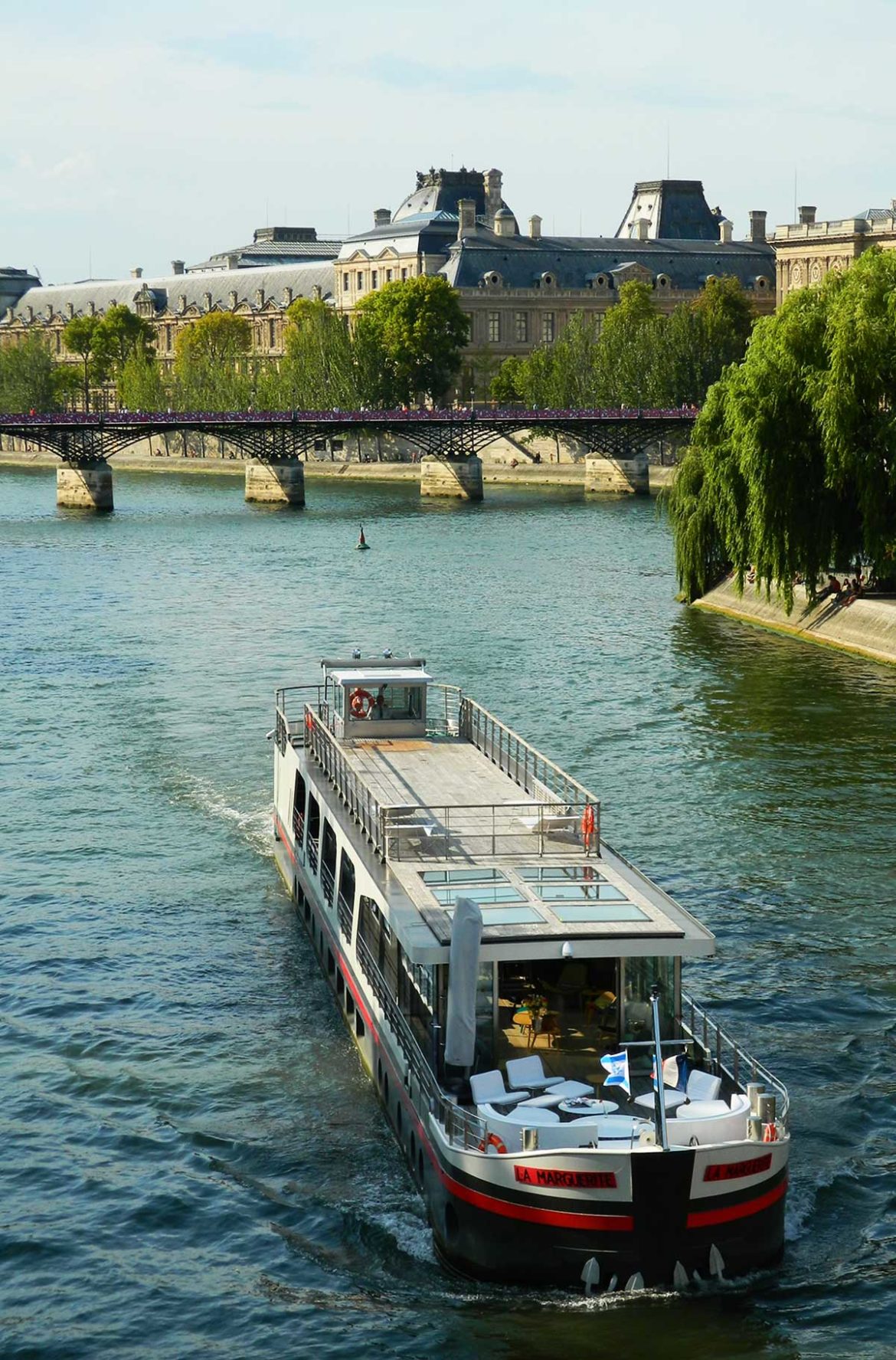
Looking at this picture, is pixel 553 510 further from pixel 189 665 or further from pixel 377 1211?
pixel 377 1211

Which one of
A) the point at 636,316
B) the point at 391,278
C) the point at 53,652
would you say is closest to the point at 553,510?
the point at 636,316

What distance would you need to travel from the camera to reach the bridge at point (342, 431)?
115250 millimetres

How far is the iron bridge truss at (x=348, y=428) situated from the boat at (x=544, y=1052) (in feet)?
305

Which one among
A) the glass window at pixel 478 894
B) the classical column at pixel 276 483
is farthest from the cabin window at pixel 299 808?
the classical column at pixel 276 483

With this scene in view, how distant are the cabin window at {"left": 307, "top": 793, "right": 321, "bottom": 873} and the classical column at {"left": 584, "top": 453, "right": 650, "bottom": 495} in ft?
307

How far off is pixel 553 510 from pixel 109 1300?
9217 centimetres

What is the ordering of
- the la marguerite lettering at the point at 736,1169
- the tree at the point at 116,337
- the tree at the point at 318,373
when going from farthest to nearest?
the tree at the point at 116,337 → the tree at the point at 318,373 → the la marguerite lettering at the point at 736,1169

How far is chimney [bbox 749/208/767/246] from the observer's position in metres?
191

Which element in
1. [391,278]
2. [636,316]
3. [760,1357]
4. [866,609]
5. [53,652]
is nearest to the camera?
[760,1357]

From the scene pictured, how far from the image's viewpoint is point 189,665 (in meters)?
53.6

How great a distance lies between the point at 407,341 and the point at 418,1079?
440ft

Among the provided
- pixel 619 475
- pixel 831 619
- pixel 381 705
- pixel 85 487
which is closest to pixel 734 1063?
pixel 381 705

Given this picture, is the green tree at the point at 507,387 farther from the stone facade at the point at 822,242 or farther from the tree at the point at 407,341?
the stone facade at the point at 822,242

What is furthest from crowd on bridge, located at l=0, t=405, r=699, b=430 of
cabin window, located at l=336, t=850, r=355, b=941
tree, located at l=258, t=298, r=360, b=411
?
cabin window, located at l=336, t=850, r=355, b=941
